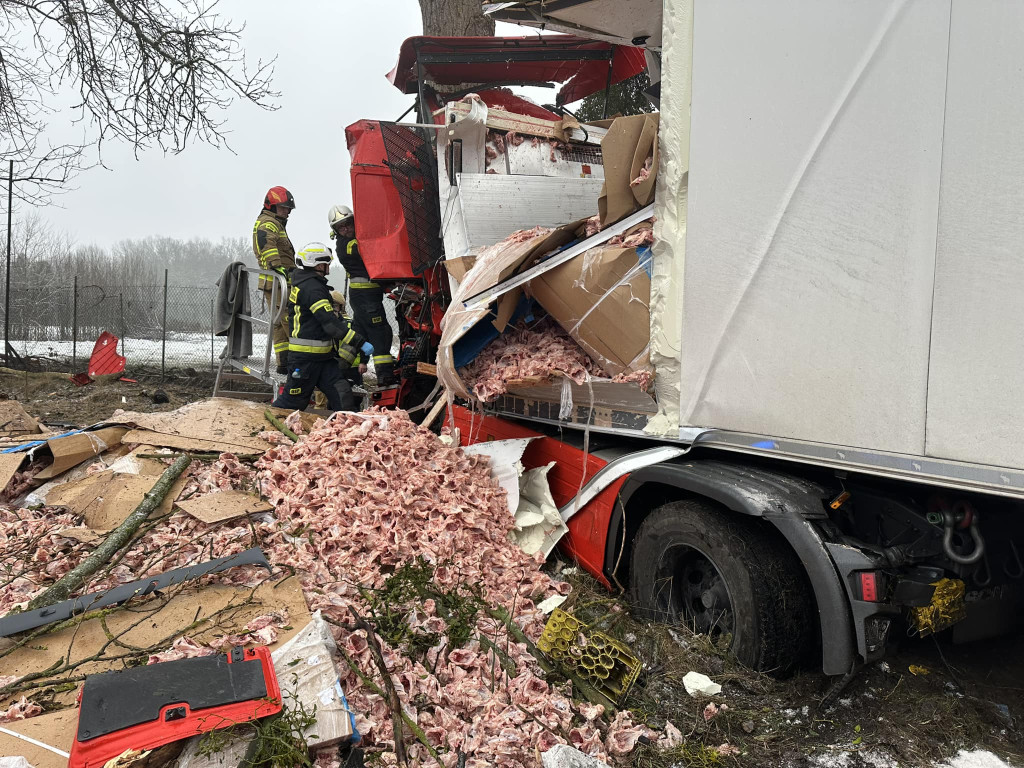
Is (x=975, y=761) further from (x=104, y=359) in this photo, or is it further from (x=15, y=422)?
(x=104, y=359)

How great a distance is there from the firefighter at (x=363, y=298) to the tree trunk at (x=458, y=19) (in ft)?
11.3

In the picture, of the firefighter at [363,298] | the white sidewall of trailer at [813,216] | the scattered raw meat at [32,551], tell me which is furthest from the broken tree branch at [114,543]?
the white sidewall of trailer at [813,216]

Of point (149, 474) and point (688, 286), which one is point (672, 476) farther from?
point (149, 474)

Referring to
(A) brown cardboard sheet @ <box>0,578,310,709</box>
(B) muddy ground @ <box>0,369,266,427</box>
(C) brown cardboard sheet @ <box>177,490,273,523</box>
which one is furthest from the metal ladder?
(A) brown cardboard sheet @ <box>0,578,310,709</box>

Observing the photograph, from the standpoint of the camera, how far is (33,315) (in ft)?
51.8

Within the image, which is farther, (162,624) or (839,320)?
(162,624)

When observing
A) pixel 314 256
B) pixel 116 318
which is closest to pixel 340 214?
pixel 314 256

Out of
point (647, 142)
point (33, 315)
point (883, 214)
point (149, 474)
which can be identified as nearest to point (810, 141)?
point (883, 214)

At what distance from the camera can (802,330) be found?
2.47 meters

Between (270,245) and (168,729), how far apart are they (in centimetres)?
577

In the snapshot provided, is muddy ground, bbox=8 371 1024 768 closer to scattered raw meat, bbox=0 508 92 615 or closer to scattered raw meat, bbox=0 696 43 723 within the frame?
scattered raw meat, bbox=0 696 43 723

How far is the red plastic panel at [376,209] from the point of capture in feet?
18.3

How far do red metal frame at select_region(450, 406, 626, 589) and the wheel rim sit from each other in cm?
42

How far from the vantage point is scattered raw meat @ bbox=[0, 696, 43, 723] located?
229 centimetres
